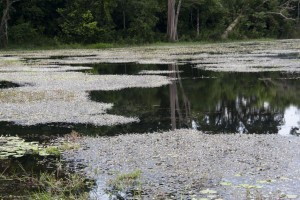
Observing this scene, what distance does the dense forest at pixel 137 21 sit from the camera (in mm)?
54250

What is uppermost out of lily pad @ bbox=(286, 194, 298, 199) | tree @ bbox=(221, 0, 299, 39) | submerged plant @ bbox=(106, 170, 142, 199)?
tree @ bbox=(221, 0, 299, 39)

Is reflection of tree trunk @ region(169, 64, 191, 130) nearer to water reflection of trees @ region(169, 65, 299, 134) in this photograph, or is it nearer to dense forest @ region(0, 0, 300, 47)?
water reflection of trees @ region(169, 65, 299, 134)

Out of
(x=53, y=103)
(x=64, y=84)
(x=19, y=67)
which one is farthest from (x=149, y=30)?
(x=53, y=103)

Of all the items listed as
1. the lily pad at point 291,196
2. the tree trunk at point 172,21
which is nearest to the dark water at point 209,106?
the lily pad at point 291,196

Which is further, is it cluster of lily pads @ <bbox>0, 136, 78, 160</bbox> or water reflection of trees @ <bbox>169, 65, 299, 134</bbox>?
water reflection of trees @ <bbox>169, 65, 299, 134</bbox>

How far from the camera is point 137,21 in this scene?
56.3m

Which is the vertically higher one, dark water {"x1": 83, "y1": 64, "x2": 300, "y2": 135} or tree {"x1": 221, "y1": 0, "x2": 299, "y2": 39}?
tree {"x1": 221, "y1": 0, "x2": 299, "y2": 39}

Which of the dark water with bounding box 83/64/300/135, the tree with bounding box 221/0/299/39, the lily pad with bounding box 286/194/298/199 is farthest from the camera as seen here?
the tree with bounding box 221/0/299/39

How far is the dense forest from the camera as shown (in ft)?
178

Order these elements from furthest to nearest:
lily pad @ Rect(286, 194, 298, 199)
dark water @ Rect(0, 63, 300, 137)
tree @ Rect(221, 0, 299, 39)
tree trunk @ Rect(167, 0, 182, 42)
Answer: tree @ Rect(221, 0, 299, 39)
tree trunk @ Rect(167, 0, 182, 42)
dark water @ Rect(0, 63, 300, 137)
lily pad @ Rect(286, 194, 298, 199)

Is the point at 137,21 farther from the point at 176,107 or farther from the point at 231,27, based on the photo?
the point at 176,107

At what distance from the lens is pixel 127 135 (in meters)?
10.6

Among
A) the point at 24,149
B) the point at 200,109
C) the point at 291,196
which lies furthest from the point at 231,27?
the point at 291,196

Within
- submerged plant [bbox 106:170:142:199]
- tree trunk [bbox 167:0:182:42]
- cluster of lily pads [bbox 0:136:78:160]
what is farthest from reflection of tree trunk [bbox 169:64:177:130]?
tree trunk [bbox 167:0:182:42]
